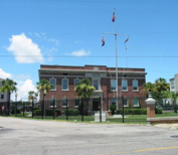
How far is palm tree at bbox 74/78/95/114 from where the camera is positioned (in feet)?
140

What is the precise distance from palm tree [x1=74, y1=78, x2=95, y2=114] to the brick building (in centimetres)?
209

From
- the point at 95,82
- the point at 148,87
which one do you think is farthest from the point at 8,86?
the point at 148,87

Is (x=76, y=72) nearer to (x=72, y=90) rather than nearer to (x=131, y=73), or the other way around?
(x=72, y=90)

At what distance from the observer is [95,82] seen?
46969 mm

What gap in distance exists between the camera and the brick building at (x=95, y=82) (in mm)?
44781

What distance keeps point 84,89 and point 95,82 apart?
15.3 feet

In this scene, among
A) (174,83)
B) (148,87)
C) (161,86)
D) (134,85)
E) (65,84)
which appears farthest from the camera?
(174,83)

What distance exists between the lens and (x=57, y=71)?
44906mm

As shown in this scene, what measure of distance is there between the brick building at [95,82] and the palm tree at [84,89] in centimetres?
209

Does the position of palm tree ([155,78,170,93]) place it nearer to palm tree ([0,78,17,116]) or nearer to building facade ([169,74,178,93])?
building facade ([169,74,178,93])

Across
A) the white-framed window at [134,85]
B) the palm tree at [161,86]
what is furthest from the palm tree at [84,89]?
the palm tree at [161,86]

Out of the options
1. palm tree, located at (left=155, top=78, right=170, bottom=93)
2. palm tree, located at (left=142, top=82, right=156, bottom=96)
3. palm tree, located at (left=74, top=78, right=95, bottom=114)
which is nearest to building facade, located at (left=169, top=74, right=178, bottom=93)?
palm tree, located at (left=155, top=78, right=170, bottom=93)

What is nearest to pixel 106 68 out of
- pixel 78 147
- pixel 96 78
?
pixel 96 78

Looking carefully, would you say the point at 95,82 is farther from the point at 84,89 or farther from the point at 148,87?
the point at 148,87
